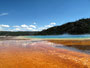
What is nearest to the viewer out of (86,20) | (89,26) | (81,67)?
(81,67)

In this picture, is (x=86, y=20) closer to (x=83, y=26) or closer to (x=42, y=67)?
(x=83, y=26)

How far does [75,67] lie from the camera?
3.69 metres

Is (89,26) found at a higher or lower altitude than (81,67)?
higher

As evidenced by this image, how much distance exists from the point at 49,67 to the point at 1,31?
12142 centimetres

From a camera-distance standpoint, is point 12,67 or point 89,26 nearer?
point 12,67

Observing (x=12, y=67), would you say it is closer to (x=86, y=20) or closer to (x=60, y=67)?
(x=60, y=67)

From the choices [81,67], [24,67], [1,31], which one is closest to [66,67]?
[81,67]

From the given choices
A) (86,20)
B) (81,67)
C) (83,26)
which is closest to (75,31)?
(83,26)

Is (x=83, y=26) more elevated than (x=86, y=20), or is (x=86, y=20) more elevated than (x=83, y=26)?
(x=86, y=20)

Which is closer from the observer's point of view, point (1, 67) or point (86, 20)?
point (1, 67)

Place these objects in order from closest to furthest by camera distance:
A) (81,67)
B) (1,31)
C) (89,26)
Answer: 1. (81,67)
2. (89,26)
3. (1,31)

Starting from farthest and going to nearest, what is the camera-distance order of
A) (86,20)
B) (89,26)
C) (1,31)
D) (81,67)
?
(1,31)
(86,20)
(89,26)
(81,67)

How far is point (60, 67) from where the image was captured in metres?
3.71

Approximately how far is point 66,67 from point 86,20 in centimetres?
8554
